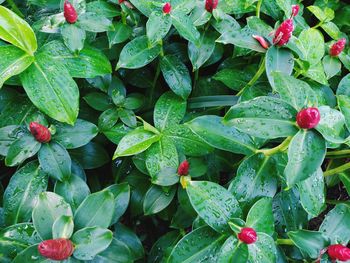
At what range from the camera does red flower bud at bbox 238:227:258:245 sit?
978 mm

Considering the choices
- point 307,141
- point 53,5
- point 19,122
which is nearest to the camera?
point 307,141

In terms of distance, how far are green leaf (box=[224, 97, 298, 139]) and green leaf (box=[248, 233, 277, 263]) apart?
274 millimetres

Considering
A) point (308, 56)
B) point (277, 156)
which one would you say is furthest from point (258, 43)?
point (277, 156)

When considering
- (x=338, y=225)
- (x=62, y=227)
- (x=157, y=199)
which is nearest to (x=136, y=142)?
(x=157, y=199)

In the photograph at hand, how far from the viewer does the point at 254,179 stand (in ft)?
3.92

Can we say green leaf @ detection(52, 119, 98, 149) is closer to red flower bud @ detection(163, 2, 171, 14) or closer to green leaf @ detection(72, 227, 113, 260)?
green leaf @ detection(72, 227, 113, 260)

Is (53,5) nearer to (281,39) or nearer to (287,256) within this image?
(281,39)

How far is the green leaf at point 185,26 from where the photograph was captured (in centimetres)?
130

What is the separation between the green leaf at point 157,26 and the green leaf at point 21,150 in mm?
491

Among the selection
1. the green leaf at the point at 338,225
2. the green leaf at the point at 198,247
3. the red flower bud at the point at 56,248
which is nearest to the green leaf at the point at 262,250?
the green leaf at the point at 198,247

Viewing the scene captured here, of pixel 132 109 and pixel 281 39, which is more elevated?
pixel 281 39

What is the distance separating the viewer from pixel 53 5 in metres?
1.44

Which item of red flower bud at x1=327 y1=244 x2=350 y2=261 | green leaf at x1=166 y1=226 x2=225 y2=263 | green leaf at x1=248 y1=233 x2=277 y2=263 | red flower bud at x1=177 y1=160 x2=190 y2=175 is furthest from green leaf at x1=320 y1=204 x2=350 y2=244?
red flower bud at x1=177 y1=160 x2=190 y2=175

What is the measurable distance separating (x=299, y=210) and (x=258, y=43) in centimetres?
56
